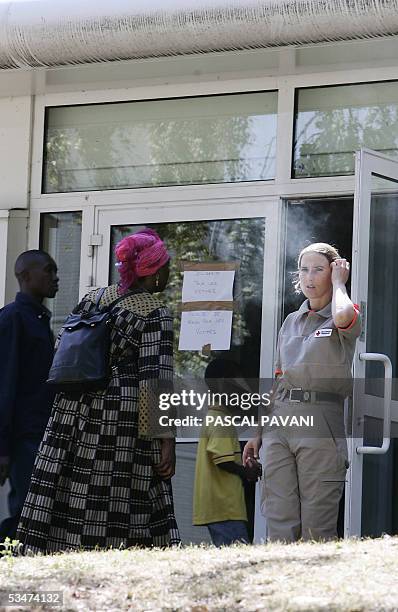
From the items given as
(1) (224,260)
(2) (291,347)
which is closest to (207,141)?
(1) (224,260)

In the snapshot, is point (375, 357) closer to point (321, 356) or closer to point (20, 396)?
point (321, 356)

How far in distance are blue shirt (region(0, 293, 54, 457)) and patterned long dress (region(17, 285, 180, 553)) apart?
624 mm

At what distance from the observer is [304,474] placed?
289 inches

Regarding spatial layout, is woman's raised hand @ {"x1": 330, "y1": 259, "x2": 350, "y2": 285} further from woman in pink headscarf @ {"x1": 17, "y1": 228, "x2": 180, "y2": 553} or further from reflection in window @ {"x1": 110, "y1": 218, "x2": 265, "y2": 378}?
reflection in window @ {"x1": 110, "y1": 218, "x2": 265, "y2": 378}

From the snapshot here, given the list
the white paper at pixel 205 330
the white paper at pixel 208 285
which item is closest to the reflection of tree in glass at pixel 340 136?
the white paper at pixel 208 285

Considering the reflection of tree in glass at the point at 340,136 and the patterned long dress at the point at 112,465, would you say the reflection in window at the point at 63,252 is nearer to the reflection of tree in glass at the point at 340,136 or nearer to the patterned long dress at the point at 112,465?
the reflection of tree in glass at the point at 340,136

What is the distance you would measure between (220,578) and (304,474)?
170 centimetres

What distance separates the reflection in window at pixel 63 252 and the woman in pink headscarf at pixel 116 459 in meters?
2.44

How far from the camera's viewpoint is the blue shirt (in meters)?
7.89

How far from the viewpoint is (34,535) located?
720cm

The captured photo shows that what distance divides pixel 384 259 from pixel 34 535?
2768mm

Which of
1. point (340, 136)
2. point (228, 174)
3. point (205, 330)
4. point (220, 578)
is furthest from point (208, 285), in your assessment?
point (220, 578)

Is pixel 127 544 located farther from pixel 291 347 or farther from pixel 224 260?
pixel 224 260

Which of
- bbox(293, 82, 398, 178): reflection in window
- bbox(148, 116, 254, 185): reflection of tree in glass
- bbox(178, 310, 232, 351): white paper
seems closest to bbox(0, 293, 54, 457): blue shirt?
bbox(178, 310, 232, 351): white paper
